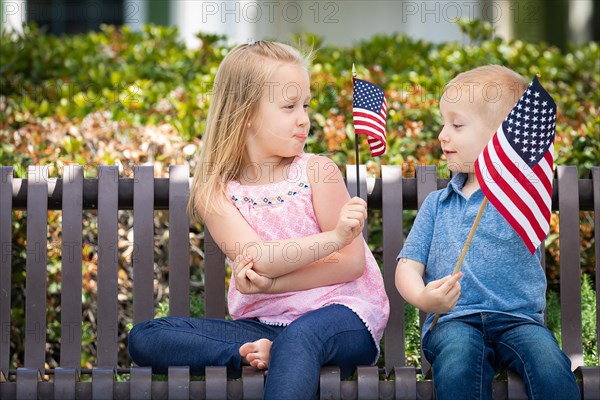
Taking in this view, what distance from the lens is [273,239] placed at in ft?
12.0

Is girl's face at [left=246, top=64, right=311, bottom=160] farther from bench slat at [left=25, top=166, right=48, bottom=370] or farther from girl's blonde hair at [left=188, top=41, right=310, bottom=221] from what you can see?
bench slat at [left=25, top=166, right=48, bottom=370]

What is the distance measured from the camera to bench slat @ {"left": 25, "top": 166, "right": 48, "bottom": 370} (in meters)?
3.82

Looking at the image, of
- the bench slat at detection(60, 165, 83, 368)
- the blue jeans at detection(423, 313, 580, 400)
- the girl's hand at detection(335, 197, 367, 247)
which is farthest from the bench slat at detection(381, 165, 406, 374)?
the bench slat at detection(60, 165, 83, 368)

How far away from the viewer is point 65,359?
12.5ft

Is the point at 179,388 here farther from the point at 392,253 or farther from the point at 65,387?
the point at 392,253

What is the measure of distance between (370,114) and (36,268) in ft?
4.18

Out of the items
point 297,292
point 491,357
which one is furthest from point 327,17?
point 491,357

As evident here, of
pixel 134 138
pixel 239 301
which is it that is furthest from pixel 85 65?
pixel 239 301

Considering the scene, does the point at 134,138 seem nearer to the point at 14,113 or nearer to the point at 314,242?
the point at 14,113

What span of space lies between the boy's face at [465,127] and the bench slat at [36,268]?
4.57 feet

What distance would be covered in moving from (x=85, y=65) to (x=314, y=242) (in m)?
3.15

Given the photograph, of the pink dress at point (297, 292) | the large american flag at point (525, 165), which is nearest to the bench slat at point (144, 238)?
the pink dress at point (297, 292)

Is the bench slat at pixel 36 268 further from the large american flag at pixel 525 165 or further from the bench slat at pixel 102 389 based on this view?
the large american flag at pixel 525 165

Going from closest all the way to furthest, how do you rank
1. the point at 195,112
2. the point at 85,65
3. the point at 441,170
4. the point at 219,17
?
the point at 441,170, the point at 195,112, the point at 85,65, the point at 219,17
